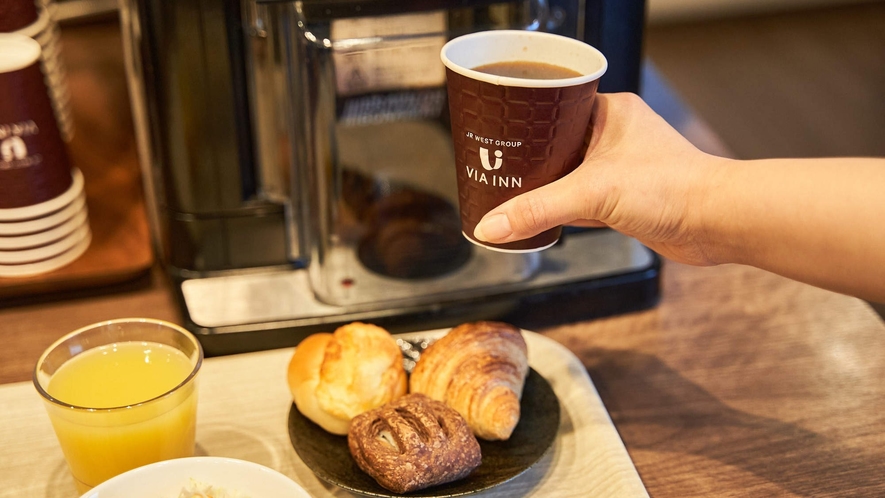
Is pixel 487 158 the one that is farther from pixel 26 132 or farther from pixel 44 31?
pixel 44 31

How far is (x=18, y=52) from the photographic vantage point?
37.2 inches

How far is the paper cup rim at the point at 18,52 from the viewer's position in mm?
920

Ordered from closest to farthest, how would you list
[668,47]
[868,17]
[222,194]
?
[222,194], [668,47], [868,17]

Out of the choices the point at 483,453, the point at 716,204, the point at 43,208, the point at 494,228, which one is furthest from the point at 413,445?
the point at 43,208

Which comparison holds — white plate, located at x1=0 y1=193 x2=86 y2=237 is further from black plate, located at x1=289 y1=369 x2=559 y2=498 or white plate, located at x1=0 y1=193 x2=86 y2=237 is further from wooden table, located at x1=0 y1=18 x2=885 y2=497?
black plate, located at x1=289 y1=369 x2=559 y2=498

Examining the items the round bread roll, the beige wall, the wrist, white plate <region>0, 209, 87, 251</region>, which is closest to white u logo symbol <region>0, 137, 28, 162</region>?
white plate <region>0, 209, 87, 251</region>

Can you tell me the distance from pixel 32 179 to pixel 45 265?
12 centimetres

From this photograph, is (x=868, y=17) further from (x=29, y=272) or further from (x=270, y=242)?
(x=29, y=272)

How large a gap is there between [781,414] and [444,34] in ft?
1.75

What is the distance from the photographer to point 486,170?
0.71 meters

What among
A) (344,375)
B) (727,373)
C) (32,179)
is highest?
(32,179)

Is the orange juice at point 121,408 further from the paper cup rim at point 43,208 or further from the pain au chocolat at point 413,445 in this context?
the paper cup rim at point 43,208

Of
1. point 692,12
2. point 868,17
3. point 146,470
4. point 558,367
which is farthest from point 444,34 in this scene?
point 868,17

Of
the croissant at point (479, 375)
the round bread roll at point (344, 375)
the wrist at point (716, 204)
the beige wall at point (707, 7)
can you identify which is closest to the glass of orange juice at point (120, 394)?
the round bread roll at point (344, 375)
